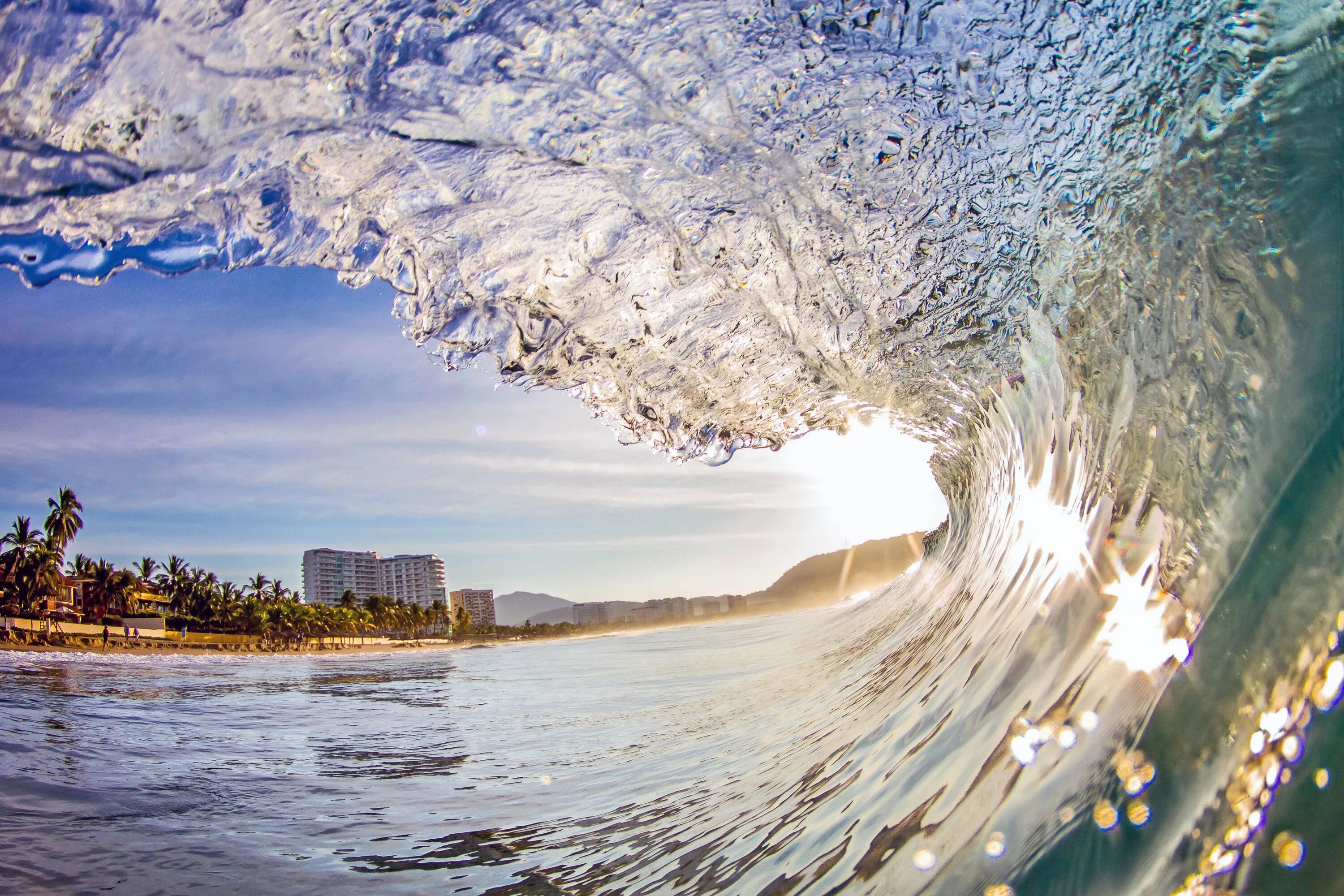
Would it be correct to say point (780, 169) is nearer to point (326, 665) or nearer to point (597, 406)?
point (597, 406)

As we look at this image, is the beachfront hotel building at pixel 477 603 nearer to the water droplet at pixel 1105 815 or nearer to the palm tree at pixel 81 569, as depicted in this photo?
the palm tree at pixel 81 569

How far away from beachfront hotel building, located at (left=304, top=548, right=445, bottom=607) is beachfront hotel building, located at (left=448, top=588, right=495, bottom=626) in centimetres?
583

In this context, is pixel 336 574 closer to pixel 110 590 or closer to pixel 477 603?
pixel 477 603

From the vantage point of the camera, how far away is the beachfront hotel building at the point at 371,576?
179 meters

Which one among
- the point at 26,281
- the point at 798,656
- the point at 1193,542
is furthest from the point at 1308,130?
the point at 798,656

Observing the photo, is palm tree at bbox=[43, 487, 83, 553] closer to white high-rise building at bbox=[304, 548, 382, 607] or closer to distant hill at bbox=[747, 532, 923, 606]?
distant hill at bbox=[747, 532, 923, 606]

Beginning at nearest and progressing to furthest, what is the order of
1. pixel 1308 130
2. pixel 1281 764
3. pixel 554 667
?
1. pixel 1281 764
2. pixel 1308 130
3. pixel 554 667

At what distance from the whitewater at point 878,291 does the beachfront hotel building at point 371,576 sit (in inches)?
7341

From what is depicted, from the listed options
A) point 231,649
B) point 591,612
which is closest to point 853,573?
point 231,649

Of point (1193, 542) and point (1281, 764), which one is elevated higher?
point (1193, 542)

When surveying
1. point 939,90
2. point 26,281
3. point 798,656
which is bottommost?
point 798,656

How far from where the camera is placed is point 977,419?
22.3 ft

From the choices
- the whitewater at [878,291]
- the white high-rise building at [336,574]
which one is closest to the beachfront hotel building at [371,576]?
the white high-rise building at [336,574]

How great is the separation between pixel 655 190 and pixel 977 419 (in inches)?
171
